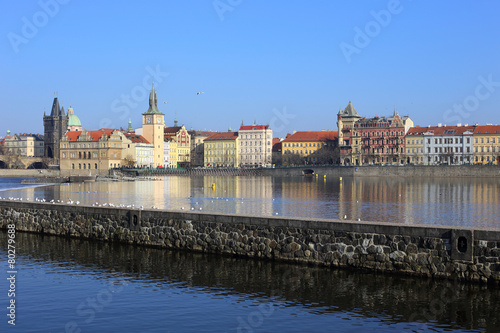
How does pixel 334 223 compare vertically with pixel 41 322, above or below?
above

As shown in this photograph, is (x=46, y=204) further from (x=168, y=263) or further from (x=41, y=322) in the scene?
(x=41, y=322)

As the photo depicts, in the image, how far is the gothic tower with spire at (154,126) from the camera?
18238 centimetres

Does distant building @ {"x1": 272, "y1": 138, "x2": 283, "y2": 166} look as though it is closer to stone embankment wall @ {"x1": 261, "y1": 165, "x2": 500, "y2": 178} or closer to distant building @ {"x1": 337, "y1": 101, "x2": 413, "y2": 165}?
distant building @ {"x1": 337, "y1": 101, "x2": 413, "y2": 165}

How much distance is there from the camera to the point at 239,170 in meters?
156

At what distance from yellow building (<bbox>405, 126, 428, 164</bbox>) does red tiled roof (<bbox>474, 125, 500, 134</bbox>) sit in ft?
43.8

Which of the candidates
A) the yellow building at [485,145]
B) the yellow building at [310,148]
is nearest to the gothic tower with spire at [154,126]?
the yellow building at [310,148]

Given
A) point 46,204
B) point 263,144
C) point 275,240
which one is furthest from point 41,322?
point 263,144

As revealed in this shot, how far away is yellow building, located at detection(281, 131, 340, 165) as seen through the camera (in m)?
179

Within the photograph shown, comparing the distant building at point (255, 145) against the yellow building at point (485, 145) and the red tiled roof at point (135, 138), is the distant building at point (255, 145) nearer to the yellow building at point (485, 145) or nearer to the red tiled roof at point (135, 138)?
the red tiled roof at point (135, 138)

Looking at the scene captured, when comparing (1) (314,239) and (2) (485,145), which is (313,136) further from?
(1) (314,239)

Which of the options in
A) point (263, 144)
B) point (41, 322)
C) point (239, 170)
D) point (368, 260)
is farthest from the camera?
point (263, 144)

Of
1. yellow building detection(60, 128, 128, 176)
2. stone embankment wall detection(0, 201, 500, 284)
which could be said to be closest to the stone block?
stone embankment wall detection(0, 201, 500, 284)

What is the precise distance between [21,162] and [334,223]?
627ft

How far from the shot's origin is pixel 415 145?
158000mm
